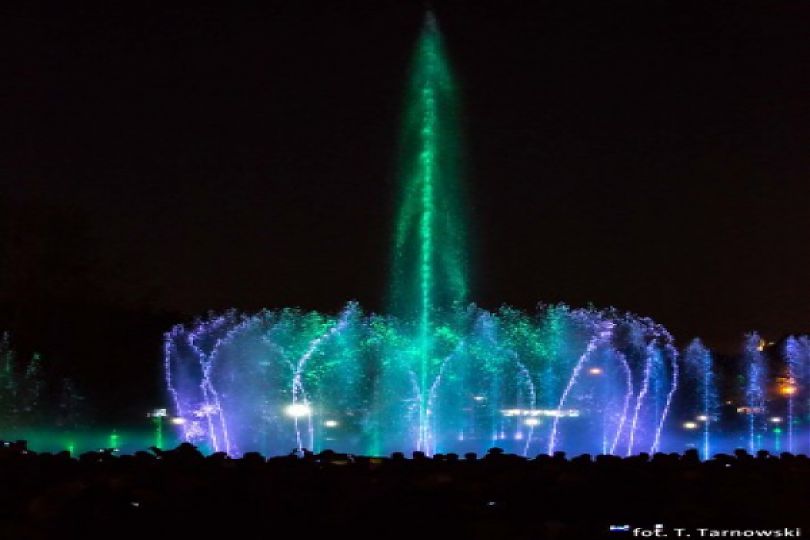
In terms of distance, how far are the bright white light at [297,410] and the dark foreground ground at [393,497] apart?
30930 mm

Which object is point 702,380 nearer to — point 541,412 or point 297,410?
point 541,412

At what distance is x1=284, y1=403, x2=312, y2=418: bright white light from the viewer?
50312 millimetres

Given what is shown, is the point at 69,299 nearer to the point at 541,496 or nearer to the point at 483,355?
the point at 483,355

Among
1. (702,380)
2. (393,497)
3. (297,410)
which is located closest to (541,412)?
(297,410)

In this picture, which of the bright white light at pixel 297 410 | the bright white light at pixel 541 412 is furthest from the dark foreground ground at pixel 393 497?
the bright white light at pixel 541 412

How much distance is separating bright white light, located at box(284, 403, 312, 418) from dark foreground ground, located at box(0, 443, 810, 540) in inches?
1218

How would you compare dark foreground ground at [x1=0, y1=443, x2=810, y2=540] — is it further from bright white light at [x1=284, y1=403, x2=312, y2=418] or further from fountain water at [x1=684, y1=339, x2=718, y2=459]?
fountain water at [x1=684, y1=339, x2=718, y2=459]

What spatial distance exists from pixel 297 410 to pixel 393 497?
37.3 metres

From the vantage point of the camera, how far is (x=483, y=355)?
53.0 metres

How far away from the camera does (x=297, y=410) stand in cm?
5125

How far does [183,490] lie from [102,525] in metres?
1.91

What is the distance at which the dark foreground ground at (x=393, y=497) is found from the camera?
41.7 ft

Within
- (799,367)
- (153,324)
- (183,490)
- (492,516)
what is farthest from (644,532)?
(799,367)

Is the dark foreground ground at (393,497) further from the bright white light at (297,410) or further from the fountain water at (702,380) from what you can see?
the fountain water at (702,380)
